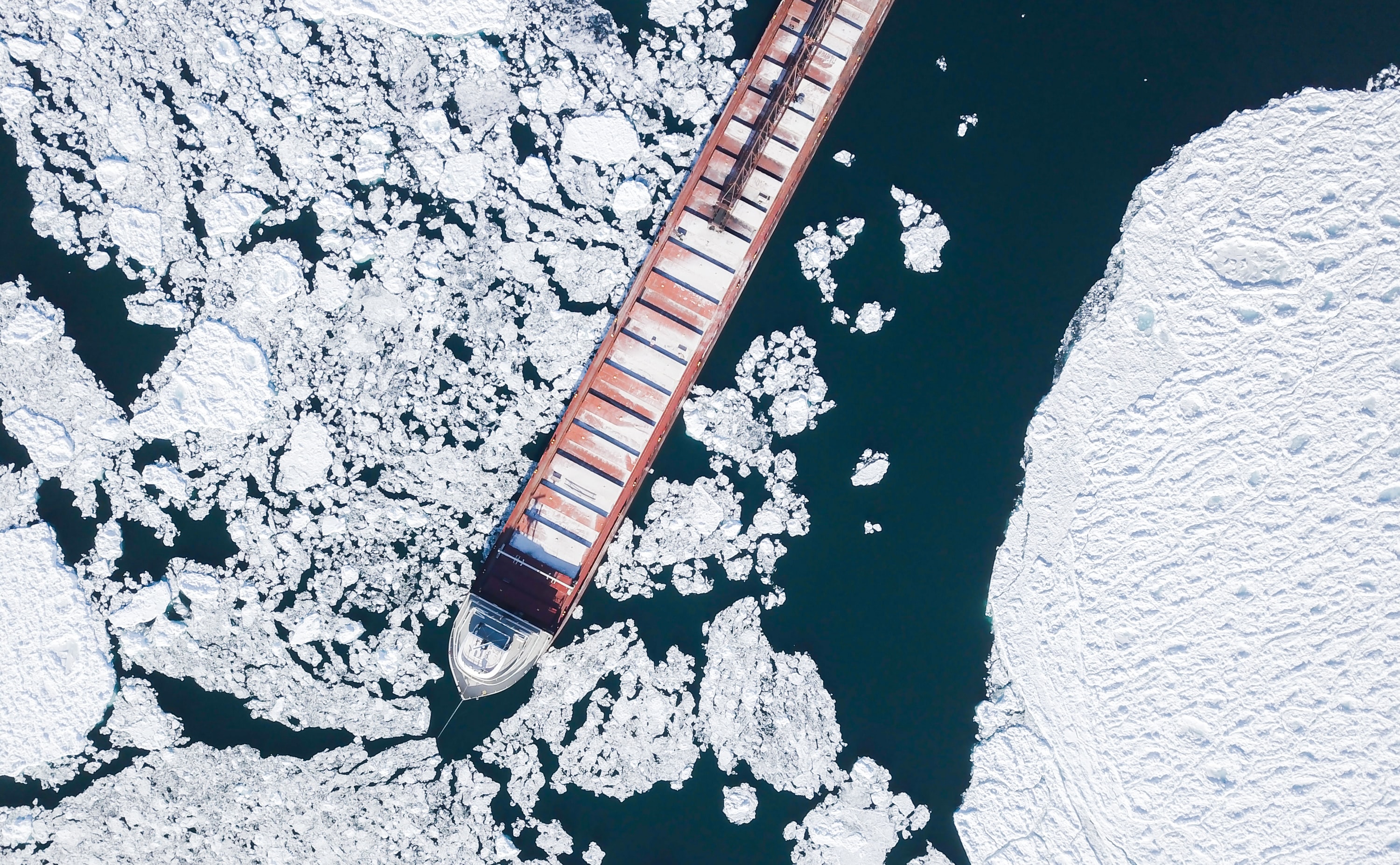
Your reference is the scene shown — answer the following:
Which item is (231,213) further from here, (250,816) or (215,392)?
(250,816)

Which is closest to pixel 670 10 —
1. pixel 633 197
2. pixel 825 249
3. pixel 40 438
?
pixel 633 197

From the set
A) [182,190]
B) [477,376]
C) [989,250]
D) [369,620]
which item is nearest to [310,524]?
[369,620]

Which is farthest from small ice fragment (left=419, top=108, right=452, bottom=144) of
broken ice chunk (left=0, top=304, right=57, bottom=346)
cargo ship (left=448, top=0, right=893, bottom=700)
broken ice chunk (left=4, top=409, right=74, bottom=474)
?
broken ice chunk (left=4, top=409, right=74, bottom=474)

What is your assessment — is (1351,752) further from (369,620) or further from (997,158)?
(369,620)

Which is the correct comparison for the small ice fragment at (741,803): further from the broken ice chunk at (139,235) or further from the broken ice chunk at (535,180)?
the broken ice chunk at (139,235)

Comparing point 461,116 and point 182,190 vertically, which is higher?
point 461,116

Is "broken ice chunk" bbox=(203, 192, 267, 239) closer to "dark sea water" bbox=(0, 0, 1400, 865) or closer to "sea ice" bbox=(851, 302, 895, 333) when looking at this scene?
"dark sea water" bbox=(0, 0, 1400, 865)
